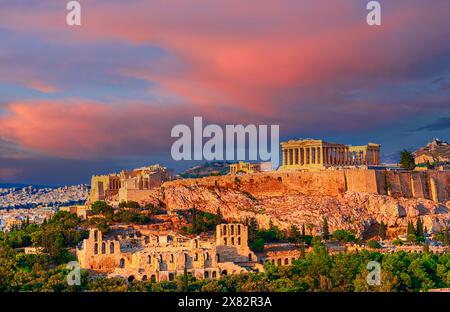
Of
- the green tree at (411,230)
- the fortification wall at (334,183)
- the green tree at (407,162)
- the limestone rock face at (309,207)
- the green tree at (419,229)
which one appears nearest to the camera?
the green tree at (411,230)

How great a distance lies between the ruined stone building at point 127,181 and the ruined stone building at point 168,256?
20.3m

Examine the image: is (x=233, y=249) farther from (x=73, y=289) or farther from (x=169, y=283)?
(x=73, y=289)

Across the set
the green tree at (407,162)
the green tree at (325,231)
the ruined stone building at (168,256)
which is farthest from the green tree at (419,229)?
the ruined stone building at (168,256)

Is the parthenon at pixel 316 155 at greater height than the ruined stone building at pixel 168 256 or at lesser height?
greater

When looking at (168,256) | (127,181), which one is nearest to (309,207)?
(127,181)

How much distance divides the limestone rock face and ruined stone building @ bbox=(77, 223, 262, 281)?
10980 millimetres

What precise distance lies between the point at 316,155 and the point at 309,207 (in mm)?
11502

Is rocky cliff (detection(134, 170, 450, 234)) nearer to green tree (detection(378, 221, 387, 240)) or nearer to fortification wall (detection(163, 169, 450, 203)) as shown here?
fortification wall (detection(163, 169, 450, 203))

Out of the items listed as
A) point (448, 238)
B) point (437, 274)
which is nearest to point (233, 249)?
point (437, 274)

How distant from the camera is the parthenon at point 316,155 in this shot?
223ft

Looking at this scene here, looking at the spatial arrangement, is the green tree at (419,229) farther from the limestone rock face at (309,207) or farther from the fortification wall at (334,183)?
the fortification wall at (334,183)

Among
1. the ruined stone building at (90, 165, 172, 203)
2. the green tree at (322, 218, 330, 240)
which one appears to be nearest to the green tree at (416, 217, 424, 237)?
the green tree at (322, 218, 330, 240)

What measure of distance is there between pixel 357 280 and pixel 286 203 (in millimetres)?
22706

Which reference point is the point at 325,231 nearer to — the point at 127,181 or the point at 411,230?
the point at 411,230
